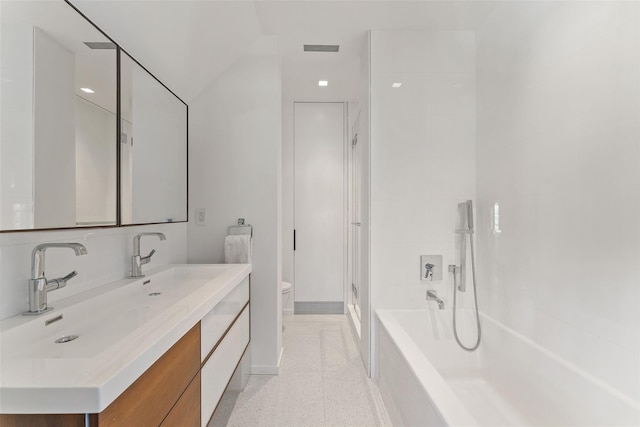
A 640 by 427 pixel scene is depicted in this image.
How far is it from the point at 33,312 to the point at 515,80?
2462 millimetres

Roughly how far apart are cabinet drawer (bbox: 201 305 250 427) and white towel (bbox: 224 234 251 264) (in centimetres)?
37

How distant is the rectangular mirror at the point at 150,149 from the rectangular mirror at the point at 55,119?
0.11 m

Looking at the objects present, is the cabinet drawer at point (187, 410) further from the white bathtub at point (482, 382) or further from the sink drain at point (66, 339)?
the white bathtub at point (482, 382)

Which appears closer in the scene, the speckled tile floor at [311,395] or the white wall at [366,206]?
the speckled tile floor at [311,395]

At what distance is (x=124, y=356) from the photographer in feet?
2.77

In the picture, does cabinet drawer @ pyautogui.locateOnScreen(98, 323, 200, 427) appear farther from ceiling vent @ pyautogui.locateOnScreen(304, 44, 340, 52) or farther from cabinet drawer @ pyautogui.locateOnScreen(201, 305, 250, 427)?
ceiling vent @ pyautogui.locateOnScreen(304, 44, 340, 52)

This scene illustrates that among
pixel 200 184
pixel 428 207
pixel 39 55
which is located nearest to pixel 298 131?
pixel 200 184

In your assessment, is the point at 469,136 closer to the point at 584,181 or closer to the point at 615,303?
the point at 584,181

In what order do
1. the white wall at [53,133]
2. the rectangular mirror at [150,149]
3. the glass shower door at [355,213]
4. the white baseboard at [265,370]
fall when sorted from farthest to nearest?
1. the glass shower door at [355,213]
2. the white baseboard at [265,370]
3. the rectangular mirror at [150,149]
4. the white wall at [53,133]

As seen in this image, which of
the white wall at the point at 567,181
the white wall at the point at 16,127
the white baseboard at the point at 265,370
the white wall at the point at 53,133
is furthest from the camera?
the white baseboard at the point at 265,370

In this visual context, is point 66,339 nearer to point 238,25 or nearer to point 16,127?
point 16,127

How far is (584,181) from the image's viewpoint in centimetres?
142

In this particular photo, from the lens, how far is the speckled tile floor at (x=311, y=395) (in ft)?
6.24

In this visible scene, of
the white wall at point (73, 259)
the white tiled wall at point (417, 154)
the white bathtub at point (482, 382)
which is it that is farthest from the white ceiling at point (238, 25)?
the white bathtub at point (482, 382)
